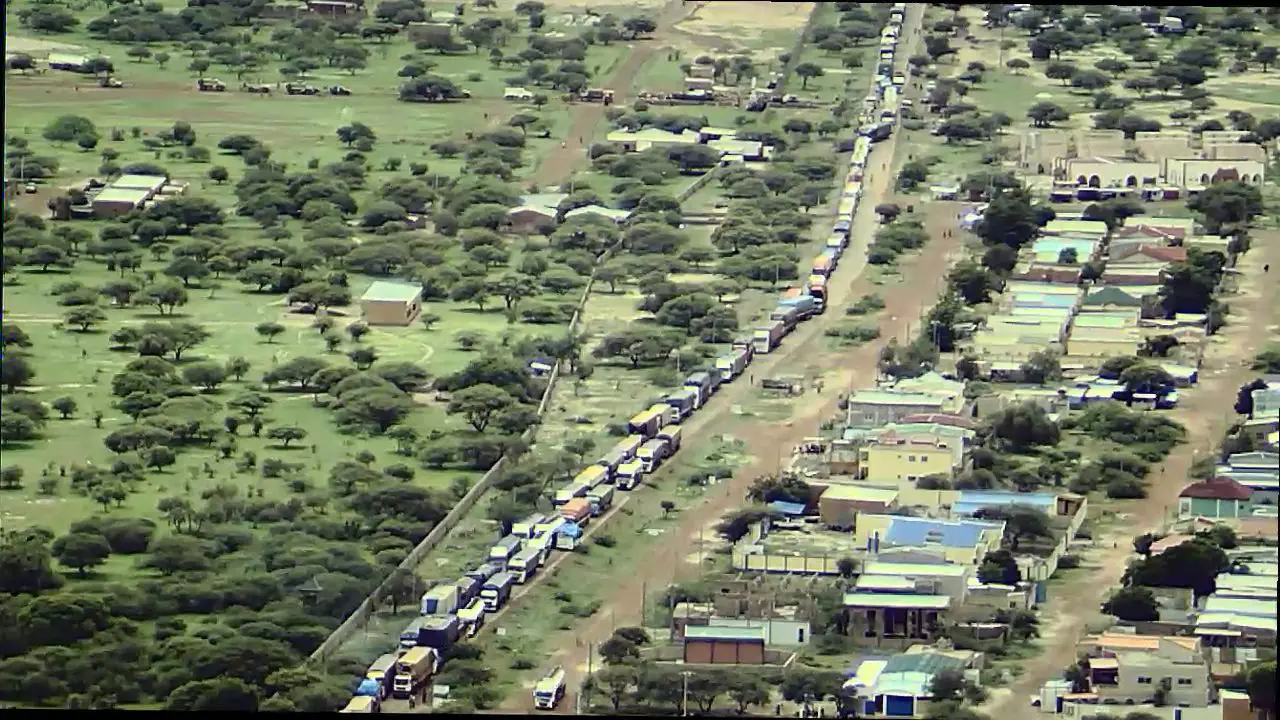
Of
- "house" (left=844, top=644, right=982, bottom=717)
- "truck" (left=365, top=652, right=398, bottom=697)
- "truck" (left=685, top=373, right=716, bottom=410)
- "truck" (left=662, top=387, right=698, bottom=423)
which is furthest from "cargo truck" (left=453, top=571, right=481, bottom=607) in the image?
"truck" (left=685, top=373, right=716, bottom=410)

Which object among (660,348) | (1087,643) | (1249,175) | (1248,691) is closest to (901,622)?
(1087,643)

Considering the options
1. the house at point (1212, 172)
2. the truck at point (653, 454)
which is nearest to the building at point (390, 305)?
the truck at point (653, 454)

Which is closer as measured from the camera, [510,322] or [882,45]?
[510,322]

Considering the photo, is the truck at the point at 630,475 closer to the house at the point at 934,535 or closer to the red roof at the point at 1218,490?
the house at the point at 934,535

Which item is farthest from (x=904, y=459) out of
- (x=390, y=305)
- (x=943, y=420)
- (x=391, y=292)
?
(x=391, y=292)

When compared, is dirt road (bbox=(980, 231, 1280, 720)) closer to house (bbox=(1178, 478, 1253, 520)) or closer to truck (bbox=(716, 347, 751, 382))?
house (bbox=(1178, 478, 1253, 520))

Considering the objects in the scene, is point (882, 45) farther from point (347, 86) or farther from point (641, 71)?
point (347, 86)

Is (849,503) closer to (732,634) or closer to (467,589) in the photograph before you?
(732,634)
